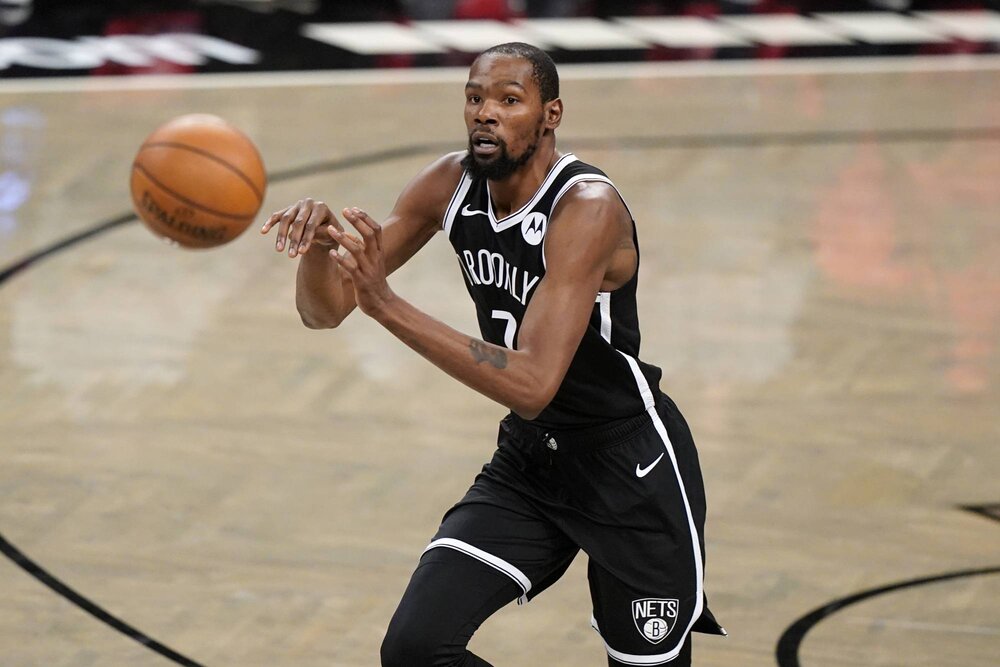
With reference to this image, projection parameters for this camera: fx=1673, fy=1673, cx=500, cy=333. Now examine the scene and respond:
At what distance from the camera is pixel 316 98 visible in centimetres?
1235

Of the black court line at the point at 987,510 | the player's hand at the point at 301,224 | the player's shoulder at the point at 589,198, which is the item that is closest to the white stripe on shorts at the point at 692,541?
the player's shoulder at the point at 589,198

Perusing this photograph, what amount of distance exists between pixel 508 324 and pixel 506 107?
1.74ft

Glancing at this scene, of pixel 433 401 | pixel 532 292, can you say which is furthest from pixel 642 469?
pixel 433 401

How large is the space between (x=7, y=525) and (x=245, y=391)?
150 cm

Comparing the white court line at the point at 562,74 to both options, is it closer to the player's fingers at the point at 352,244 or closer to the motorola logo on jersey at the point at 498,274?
the motorola logo on jersey at the point at 498,274

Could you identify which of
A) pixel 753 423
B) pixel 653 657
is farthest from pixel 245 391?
pixel 653 657

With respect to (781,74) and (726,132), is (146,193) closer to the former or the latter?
(726,132)

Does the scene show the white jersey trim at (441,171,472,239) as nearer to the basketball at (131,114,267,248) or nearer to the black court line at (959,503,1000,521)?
the basketball at (131,114,267,248)

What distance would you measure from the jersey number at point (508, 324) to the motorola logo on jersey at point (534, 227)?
209 mm

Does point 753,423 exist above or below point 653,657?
below

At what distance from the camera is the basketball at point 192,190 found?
572 cm

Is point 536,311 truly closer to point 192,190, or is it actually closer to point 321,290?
point 321,290

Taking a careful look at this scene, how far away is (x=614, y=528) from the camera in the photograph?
13.1ft

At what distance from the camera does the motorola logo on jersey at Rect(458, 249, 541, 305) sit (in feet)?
12.7
